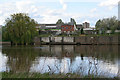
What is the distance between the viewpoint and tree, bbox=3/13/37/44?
55.5 m

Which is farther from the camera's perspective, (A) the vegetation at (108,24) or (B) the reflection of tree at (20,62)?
(A) the vegetation at (108,24)

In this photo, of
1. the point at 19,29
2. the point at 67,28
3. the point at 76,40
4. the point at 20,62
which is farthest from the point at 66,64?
the point at 67,28

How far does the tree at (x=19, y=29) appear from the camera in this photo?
55469 millimetres

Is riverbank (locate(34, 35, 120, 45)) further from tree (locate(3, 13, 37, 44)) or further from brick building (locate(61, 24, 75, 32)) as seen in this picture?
brick building (locate(61, 24, 75, 32))

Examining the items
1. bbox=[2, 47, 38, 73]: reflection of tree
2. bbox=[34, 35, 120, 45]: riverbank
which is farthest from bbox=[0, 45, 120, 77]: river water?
bbox=[34, 35, 120, 45]: riverbank

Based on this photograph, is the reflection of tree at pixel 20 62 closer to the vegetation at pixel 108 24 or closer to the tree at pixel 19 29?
the tree at pixel 19 29

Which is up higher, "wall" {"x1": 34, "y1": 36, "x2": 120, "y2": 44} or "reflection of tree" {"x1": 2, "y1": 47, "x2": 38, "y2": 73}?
"wall" {"x1": 34, "y1": 36, "x2": 120, "y2": 44}

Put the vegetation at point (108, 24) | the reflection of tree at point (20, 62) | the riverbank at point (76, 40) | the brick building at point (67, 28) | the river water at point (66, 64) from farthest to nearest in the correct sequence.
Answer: the brick building at point (67, 28)
the vegetation at point (108, 24)
the riverbank at point (76, 40)
the reflection of tree at point (20, 62)
the river water at point (66, 64)

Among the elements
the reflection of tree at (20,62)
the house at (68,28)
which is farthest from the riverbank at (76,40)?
the reflection of tree at (20,62)

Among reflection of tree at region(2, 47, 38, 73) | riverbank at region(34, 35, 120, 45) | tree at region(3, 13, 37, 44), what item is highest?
tree at region(3, 13, 37, 44)

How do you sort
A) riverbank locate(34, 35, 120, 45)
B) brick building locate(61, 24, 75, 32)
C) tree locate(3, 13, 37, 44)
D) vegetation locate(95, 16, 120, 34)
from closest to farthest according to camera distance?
tree locate(3, 13, 37, 44)
riverbank locate(34, 35, 120, 45)
vegetation locate(95, 16, 120, 34)
brick building locate(61, 24, 75, 32)

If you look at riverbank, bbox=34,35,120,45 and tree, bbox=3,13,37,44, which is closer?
tree, bbox=3,13,37,44

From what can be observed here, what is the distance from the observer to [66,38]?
63500mm

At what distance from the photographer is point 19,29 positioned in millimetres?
55688
